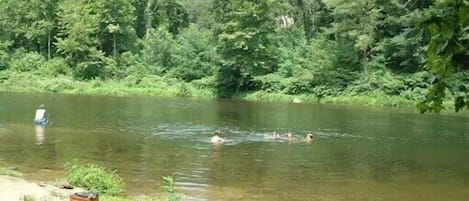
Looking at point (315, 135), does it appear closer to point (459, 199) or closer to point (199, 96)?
point (459, 199)

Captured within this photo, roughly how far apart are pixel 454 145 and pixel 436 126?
723cm

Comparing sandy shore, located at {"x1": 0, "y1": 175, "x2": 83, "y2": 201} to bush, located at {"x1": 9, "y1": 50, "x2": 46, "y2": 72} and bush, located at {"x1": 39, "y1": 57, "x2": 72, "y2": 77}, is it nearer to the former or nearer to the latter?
bush, located at {"x1": 39, "y1": 57, "x2": 72, "y2": 77}

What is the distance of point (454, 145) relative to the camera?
1026 inches

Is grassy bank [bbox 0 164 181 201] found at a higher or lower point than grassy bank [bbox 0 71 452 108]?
lower

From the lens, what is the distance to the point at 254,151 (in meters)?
24.0

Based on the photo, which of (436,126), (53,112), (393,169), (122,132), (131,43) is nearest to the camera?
(393,169)

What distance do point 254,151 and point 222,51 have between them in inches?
1317

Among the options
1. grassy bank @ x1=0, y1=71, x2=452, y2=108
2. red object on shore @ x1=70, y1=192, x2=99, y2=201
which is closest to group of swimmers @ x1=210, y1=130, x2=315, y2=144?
red object on shore @ x1=70, y1=192, x2=99, y2=201

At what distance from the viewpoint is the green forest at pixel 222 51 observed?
2042 inches

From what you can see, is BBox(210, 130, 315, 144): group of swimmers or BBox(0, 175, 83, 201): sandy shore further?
BBox(210, 130, 315, 144): group of swimmers

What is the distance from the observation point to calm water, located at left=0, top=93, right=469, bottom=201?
16.9 m

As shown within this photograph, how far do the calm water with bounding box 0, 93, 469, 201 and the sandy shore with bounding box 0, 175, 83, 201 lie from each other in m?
2.39

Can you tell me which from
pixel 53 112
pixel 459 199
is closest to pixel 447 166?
pixel 459 199

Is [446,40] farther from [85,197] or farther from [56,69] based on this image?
[56,69]
